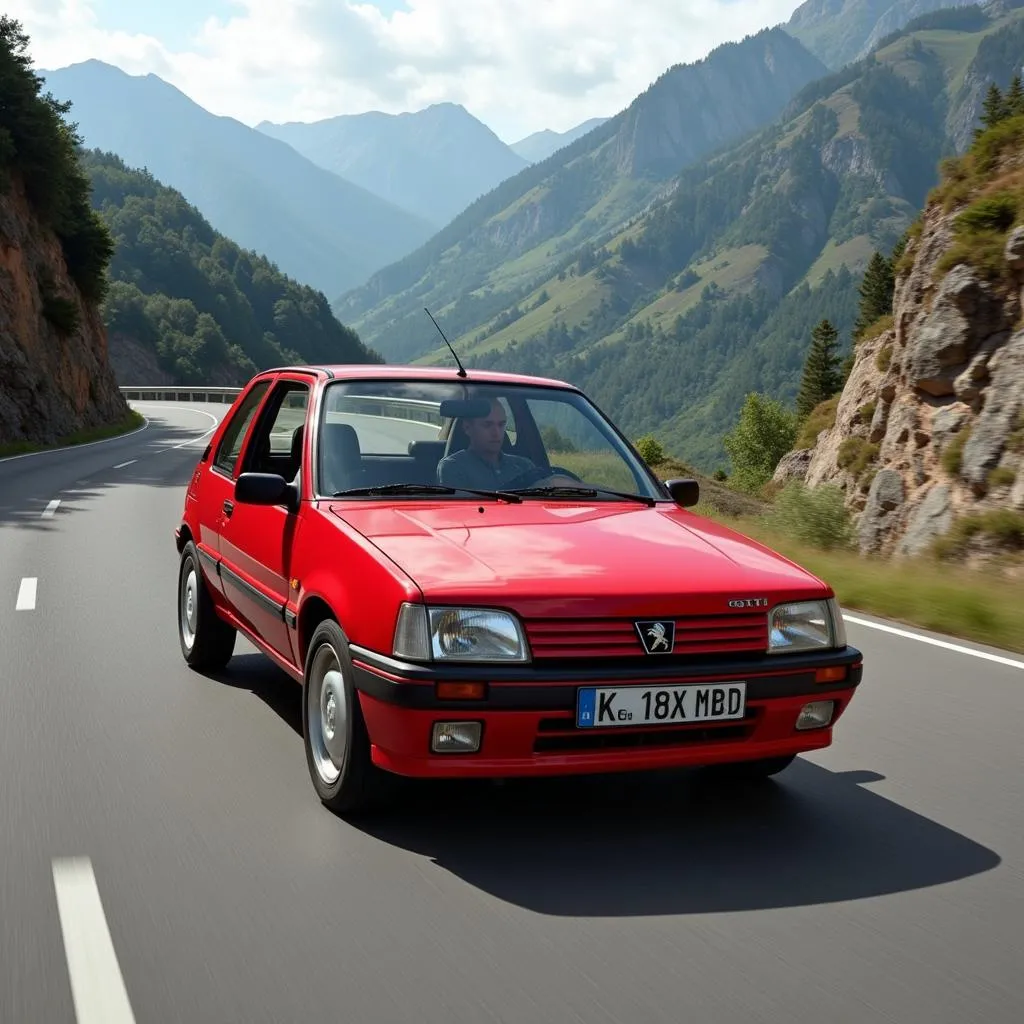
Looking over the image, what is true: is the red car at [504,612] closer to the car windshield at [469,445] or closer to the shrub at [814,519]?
the car windshield at [469,445]

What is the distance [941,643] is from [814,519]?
618cm

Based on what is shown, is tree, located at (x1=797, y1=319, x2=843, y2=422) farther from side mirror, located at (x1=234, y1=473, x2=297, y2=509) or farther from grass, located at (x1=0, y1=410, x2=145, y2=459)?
side mirror, located at (x1=234, y1=473, x2=297, y2=509)

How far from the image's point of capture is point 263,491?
5199mm

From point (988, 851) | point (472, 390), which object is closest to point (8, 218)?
point (472, 390)

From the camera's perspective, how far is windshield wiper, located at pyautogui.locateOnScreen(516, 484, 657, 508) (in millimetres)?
5375

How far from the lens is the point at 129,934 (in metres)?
3.41

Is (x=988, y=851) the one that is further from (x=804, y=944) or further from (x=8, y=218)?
(x=8, y=218)

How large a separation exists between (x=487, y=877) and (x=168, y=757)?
1.88 meters

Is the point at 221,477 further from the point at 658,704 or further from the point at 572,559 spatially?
the point at 658,704

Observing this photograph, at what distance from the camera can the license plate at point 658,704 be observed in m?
4.03

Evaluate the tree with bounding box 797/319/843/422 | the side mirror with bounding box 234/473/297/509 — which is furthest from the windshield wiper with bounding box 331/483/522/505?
the tree with bounding box 797/319/843/422

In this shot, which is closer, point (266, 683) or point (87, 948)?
point (87, 948)

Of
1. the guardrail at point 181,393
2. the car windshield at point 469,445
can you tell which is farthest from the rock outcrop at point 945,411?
the guardrail at point 181,393

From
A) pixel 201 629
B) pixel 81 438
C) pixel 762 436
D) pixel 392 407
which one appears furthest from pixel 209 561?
pixel 762 436
